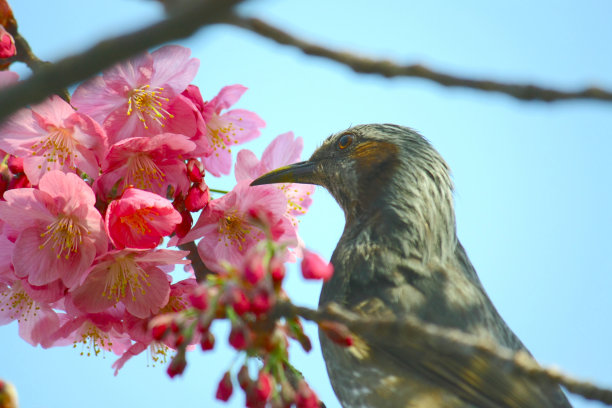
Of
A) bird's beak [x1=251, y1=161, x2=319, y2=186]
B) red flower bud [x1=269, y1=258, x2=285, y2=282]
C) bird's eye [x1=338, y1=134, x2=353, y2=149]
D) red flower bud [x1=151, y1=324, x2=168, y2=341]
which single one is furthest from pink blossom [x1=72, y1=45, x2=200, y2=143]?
bird's eye [x1=338, y1=134, x2=353, y2=149]

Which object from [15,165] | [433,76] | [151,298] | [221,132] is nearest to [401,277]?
[221,132]

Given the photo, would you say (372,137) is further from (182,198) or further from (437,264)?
(182,198)

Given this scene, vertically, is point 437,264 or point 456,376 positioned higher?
point 437,264

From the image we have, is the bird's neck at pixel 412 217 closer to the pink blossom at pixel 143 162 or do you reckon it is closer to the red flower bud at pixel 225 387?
the pink blossom at pixel 143 162

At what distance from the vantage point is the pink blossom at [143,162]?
262 centimetres

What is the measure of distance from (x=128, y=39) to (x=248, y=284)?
2.68 ft

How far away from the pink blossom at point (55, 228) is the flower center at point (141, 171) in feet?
0.59

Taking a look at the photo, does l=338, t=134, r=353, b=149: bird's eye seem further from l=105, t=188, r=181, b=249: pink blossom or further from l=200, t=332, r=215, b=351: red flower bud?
l=200, t=332, r=215, b=351: red flower bud

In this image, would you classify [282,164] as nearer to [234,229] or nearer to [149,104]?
[234,229]

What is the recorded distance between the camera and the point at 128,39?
1083mm

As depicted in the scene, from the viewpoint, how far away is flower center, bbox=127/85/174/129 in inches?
109

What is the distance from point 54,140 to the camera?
2.70 meters

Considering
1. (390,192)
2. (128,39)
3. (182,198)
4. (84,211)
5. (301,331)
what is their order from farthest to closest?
1. (390,192)
2. (182,198)
3. (84,211)
4. (301,331)
5. (128,39)

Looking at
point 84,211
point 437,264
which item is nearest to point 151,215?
point 84,211
